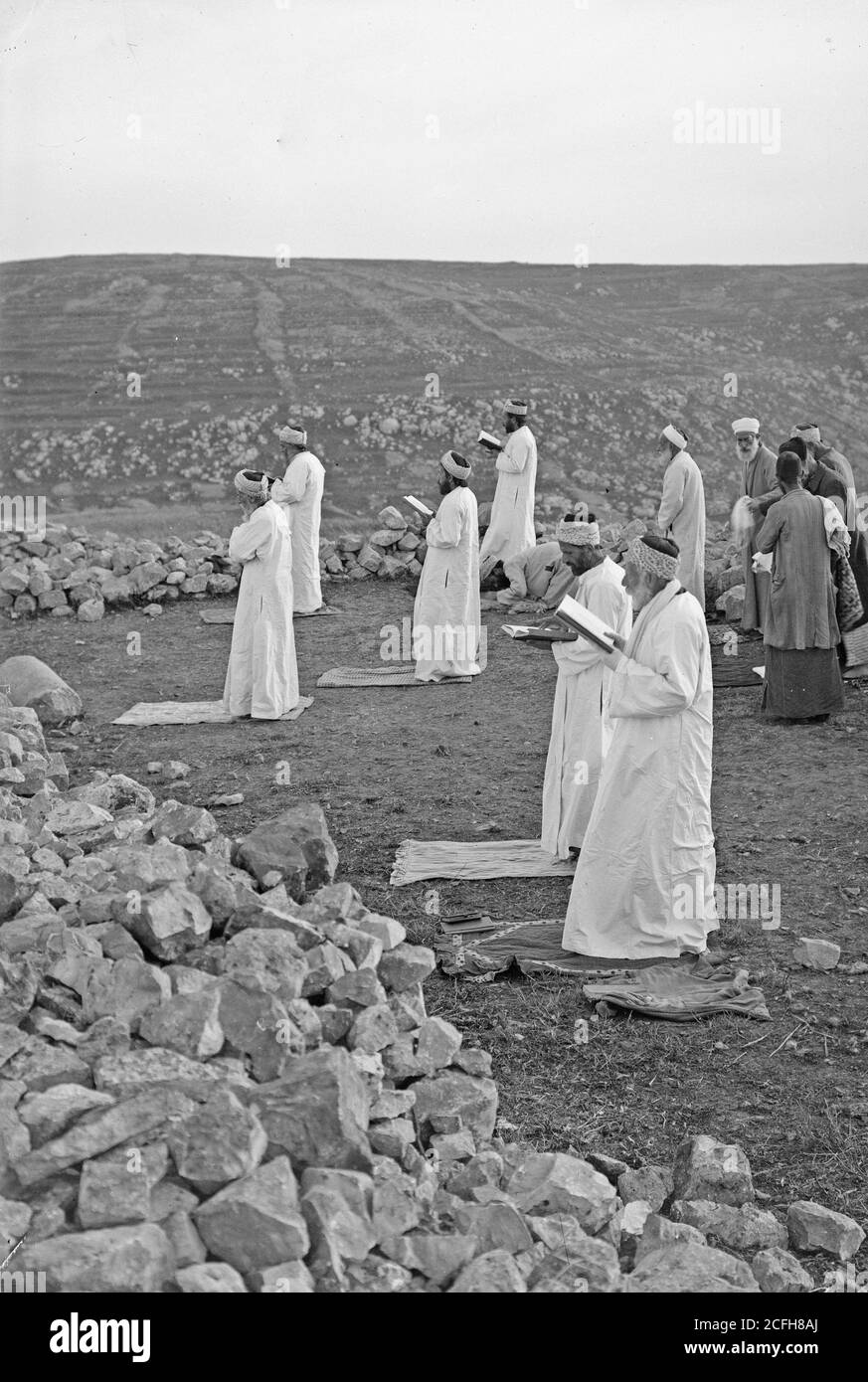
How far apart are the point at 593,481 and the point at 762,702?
52.6 feet

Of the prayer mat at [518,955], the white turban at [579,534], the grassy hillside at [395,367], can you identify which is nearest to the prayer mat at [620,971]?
the prayer mat at [518,955]

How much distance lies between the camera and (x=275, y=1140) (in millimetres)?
3795

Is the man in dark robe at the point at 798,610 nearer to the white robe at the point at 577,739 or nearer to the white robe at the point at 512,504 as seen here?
the white robe at the point at 577,739

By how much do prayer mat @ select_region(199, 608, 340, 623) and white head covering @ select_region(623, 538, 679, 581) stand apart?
28.6 feet

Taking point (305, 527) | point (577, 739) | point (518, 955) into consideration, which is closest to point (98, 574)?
point (305, 527)

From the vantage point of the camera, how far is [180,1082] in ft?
12.4

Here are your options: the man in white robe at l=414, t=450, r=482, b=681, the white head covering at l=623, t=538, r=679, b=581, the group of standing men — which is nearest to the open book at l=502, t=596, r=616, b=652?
the group of standing men

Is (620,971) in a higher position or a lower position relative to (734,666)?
lower

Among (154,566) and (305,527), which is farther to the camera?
(154,566)

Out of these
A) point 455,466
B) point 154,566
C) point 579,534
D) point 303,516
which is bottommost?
point 154,566

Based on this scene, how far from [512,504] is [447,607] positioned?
10.8 feet

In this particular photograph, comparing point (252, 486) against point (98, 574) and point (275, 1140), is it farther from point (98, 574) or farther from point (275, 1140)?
point (275, 1140)

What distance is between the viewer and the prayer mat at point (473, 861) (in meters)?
7.16
